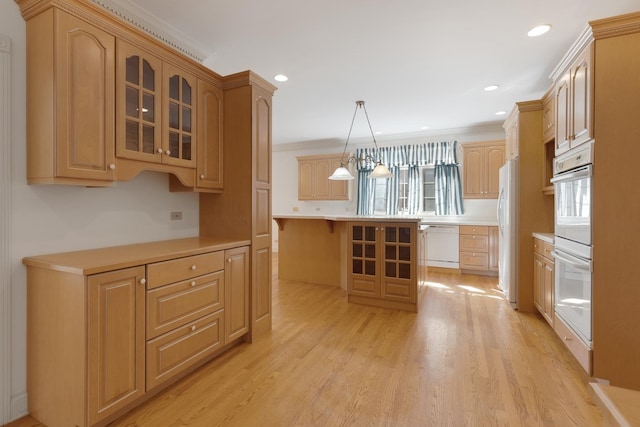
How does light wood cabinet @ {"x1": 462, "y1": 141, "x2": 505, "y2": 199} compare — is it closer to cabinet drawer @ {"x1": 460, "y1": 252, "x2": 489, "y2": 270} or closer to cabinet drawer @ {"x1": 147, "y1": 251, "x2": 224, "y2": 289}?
cabinet drawer @ {"x1": 460, "y1": 252, "x2": 489, "y2": 270}

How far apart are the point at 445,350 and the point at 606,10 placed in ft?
9.94

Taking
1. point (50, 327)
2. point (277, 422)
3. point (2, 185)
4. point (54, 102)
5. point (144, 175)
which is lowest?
point (277, 422)

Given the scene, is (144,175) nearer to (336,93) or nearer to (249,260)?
(249,260)

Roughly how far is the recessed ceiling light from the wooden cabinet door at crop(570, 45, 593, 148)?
0.54m

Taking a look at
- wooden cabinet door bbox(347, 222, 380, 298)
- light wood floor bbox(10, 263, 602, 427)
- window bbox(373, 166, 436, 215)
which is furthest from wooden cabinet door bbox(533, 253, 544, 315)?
window bbox(373, 166, 436, 215)

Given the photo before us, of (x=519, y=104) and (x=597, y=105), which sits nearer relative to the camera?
(x=597, y=105)

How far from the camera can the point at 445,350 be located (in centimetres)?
257

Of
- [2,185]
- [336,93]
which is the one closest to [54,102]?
[2,185]

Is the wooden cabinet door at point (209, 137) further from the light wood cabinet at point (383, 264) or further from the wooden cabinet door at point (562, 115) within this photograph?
the wooden cabinet door at point (562, 115)

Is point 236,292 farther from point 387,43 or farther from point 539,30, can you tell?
point 539,30

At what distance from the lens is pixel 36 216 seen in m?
1.81

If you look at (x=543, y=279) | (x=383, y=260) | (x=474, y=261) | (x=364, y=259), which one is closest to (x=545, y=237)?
(x=543, y=279)

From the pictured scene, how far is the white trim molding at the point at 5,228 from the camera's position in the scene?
168cm

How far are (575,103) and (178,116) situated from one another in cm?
308
